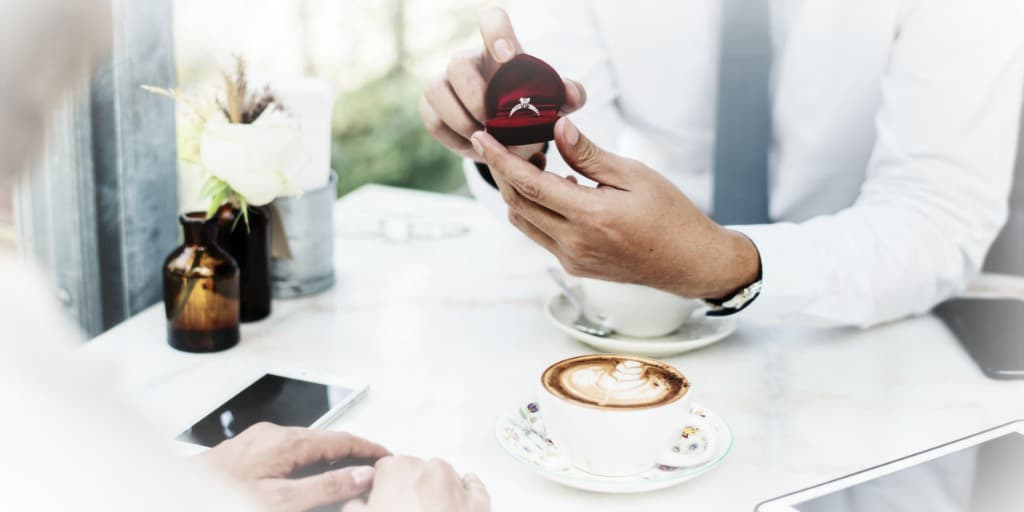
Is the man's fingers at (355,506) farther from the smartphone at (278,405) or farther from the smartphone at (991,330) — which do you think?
the smartphone at (991,330)

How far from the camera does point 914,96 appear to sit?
143 centimetres

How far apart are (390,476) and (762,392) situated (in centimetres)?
49

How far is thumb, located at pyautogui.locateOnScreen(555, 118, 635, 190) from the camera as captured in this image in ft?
3.41

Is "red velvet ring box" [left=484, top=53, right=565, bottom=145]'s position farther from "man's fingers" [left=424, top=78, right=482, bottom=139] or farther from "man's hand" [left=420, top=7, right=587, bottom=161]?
"man's fingers" [left=424, top=78, right=482, bottom=139]

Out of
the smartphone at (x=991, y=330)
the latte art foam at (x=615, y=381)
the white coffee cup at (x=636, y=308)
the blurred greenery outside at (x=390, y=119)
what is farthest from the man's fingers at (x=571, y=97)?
the blurred greenery outside at (x=390, y=119)

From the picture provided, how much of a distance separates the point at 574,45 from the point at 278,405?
946mm

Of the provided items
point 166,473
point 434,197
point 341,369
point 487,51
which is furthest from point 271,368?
point 434,197

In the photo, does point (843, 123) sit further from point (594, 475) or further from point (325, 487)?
point (325, 487)

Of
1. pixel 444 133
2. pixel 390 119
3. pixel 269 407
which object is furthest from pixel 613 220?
pixel 390 119

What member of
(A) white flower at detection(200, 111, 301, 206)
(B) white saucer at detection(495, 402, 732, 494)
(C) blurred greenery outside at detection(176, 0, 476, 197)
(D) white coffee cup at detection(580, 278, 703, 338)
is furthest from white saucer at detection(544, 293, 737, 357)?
(C) blurred greenery outside at detection(176, 0, 476, 197)

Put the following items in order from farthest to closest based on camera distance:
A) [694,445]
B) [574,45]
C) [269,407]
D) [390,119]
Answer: [390,119]
[574,45]
[269,407]
[694,445]

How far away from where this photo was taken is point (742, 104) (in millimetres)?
1560

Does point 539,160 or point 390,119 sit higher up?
point 539,160

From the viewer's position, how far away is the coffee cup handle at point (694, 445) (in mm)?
924
